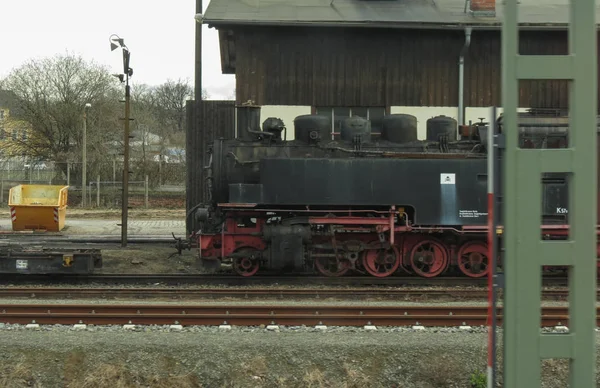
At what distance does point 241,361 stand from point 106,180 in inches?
1147

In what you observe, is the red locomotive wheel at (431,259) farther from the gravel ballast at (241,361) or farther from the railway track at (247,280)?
the gravel ballast at (241,361)

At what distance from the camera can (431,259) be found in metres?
10.9

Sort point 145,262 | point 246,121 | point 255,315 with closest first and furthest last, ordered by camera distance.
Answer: point 255,315 → point 246,121 → point 145,262

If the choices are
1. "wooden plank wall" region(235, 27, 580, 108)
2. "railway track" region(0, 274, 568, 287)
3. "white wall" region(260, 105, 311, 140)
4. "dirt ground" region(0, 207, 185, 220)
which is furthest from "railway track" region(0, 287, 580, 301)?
"dirt ground" region(0, 207, 185, 220)

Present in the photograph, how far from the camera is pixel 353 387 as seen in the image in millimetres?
5184

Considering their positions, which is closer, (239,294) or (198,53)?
(239,294)

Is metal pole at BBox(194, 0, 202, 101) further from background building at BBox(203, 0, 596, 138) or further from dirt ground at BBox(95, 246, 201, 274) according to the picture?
dirt ground at BBox(95, 246, 201, 274)

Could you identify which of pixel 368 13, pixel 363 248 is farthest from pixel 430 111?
pixel 363 248

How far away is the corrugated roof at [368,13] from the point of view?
536 inches

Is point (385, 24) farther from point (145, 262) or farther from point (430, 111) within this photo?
point (145, 262)

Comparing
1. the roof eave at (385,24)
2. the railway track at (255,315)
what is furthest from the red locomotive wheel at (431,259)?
the roof eave at (385,24)

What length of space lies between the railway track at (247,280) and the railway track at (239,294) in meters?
1.10

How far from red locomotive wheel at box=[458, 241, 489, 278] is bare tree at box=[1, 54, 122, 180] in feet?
86.0

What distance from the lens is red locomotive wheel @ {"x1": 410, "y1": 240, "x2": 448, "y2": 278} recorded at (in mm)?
10797
